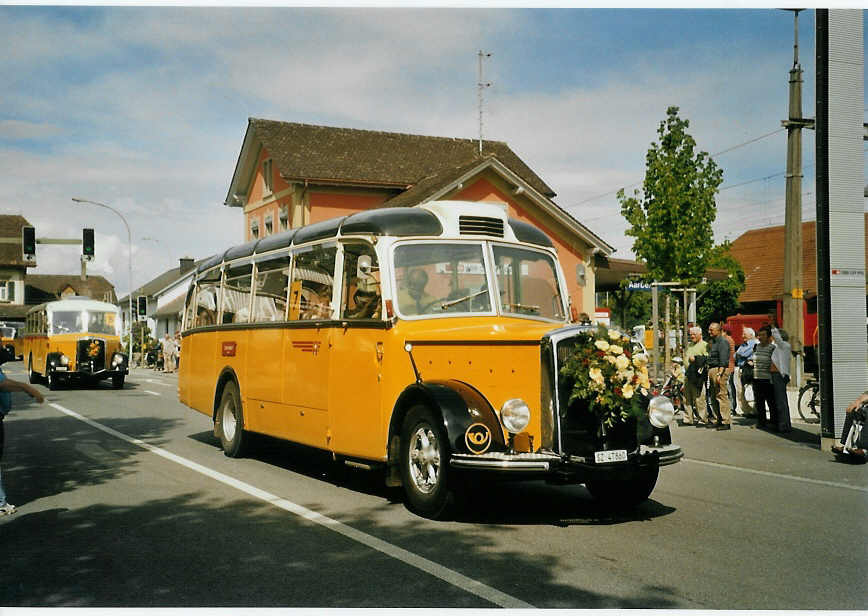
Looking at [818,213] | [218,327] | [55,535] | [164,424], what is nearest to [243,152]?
[164,424]

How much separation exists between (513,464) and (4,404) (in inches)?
173

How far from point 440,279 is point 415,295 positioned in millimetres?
309

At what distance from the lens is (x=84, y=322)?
27.8m

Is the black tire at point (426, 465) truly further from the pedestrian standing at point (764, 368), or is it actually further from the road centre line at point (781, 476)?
the pedestrian standing at point (764, 368)

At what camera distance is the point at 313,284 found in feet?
32.2

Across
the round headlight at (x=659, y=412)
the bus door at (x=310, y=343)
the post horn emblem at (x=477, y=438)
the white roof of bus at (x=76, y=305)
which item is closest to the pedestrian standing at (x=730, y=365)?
the round headlight at (x=659, y=412)

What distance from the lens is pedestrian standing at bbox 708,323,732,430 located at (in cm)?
1559

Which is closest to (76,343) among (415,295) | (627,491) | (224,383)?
(224,383)

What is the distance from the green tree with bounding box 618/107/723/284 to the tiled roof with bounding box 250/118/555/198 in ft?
34.1

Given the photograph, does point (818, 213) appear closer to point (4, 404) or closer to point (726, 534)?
point (726, 534)

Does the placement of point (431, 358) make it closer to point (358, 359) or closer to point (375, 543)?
point (358, 359)

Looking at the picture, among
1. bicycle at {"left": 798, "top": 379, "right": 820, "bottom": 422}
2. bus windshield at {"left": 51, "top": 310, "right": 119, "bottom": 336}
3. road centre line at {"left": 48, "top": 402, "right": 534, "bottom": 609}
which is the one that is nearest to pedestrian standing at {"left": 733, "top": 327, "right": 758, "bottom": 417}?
bicycle at {"left": 798, "top": 379, "right": 820, "bottom": 422}

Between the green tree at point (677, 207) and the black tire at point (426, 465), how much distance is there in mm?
18006

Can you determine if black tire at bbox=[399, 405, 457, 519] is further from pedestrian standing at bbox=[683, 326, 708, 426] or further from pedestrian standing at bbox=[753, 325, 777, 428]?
pedestrian standing at bbox=[683, 326, 708, 426]
